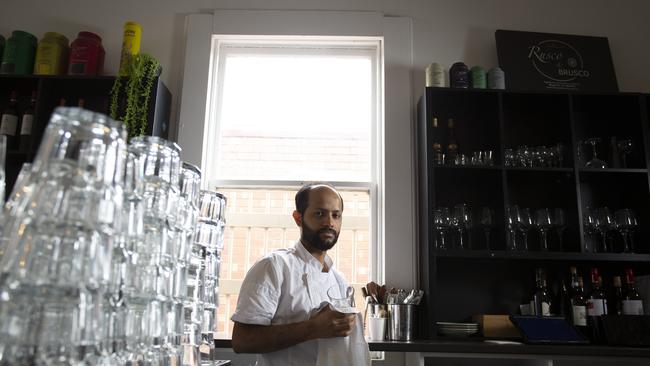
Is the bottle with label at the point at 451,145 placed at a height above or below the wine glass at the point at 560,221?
above

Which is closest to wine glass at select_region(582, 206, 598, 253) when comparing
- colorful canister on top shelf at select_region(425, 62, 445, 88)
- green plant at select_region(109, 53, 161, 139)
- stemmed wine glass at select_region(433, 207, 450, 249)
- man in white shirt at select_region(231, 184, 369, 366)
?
stemmed wine glass at select_region(433, 207, 450, 249)

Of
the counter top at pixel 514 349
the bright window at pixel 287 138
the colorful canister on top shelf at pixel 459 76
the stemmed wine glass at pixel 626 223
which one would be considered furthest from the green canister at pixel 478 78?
the counter top at pixel 514 349

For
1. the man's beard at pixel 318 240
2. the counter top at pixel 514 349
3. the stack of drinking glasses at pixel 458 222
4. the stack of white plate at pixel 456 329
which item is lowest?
the counter top at pixel 514 349

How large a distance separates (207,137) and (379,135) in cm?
108

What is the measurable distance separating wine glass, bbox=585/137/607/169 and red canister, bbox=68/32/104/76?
2971mm

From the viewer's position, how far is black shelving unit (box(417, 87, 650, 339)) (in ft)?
9.76

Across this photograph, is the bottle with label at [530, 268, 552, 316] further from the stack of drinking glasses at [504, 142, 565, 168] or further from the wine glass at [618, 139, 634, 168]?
the wine glass at [618, 139, 634, 168]

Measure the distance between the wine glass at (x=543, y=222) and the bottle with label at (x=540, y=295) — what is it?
6.0 inches

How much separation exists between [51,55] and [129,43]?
474 millimetres

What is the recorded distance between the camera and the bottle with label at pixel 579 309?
279 centimetres

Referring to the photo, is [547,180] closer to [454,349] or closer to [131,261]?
[454,349]

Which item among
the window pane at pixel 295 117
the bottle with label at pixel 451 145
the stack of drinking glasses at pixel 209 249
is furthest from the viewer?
the window pane at pixel 295 117

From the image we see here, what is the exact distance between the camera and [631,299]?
291 cm

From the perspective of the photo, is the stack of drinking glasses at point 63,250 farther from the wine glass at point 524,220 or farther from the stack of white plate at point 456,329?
the wine glass at point 524,220
